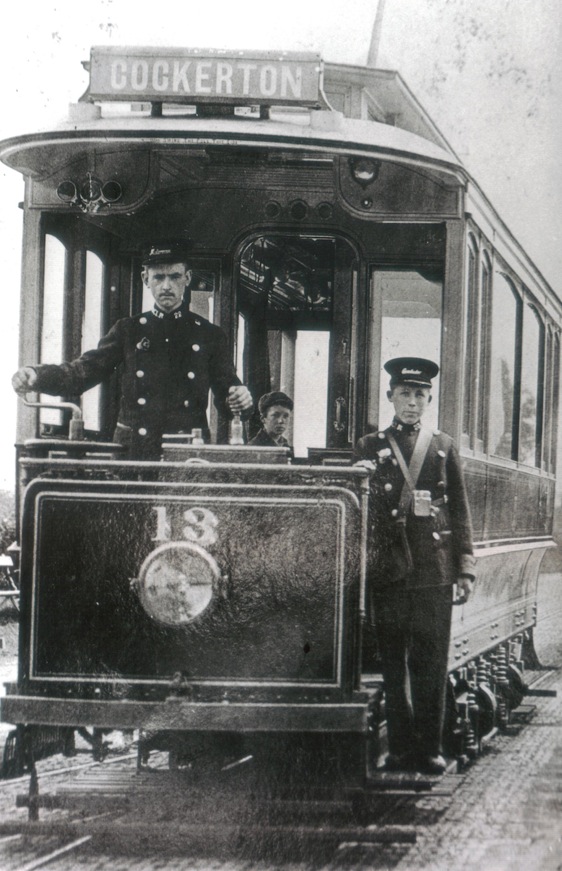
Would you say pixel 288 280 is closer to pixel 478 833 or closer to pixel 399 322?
pixel 399 322

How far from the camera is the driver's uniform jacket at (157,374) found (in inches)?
209

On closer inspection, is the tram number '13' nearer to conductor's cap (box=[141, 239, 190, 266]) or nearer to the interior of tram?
the interior of tram

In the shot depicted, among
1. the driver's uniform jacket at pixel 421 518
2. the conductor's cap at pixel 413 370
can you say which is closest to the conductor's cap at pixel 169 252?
the conductor's cap at pixel 413 370

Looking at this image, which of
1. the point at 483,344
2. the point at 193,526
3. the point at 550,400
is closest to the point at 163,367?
the point at 193,526

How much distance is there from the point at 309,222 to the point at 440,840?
2.64 meters

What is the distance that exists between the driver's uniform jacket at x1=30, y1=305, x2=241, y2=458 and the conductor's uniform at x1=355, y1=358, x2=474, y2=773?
0.71m

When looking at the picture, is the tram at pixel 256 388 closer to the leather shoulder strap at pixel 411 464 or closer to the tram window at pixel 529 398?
the tram window at pixel 529 398

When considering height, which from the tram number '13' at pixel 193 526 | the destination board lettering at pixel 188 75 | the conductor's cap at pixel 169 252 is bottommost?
the tram number '13' at pixel 193 526

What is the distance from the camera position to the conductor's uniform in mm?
5055

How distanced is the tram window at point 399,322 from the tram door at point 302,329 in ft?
0.36

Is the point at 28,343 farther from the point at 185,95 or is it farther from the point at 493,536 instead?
the point at 493,536

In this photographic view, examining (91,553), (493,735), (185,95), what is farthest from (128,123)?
(493,735)

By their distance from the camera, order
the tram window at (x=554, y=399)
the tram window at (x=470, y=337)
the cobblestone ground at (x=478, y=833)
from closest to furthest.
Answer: the cobblestone ground at (x=478, y=833) < the tram window at (x=470, y=337) < the tram window at (x=554, y=399)

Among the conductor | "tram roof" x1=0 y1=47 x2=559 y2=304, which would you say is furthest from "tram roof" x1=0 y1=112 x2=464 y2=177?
the conductor
